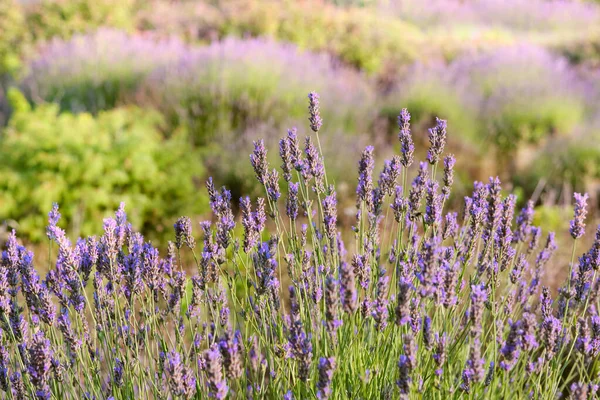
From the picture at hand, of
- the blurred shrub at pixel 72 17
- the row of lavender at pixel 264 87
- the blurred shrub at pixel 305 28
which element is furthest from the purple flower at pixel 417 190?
the blurred shrub at pixel 72 17

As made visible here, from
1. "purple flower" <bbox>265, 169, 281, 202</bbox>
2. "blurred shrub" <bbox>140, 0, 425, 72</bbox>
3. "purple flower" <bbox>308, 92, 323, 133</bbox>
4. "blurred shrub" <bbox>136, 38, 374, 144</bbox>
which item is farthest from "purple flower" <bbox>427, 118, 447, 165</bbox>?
"blurred shrub" <bbox>140, 0, 425, 72</bbox>

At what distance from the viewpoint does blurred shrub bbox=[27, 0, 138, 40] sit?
10.4 m

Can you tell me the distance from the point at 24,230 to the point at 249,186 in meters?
1.92

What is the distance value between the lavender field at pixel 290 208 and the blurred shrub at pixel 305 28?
2.3 inches

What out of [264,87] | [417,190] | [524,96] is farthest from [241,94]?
[417,190]

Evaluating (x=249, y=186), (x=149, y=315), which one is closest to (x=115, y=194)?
(x=249, y=186)

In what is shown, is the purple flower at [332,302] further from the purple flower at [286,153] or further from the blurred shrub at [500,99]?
the blurred shrub at [500,99]

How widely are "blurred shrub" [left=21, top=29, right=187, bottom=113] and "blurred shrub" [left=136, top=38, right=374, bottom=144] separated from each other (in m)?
0.56

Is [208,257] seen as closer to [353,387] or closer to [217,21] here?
[353,387]

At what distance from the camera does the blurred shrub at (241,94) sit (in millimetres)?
6320

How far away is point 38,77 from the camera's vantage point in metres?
7.34

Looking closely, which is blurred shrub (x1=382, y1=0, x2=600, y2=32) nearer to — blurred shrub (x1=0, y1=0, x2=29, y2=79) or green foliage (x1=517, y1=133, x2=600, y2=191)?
blurred shrub (x1=0, y1=0, x2=29, y2=79)

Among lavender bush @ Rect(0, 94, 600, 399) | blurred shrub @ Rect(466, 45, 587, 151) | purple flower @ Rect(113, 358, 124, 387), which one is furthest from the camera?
blurred shrub @ Rect(466, 45, 587, 151)

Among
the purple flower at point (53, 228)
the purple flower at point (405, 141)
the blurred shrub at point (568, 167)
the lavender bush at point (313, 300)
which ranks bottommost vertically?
the blurred shrub at point (568, 167)
